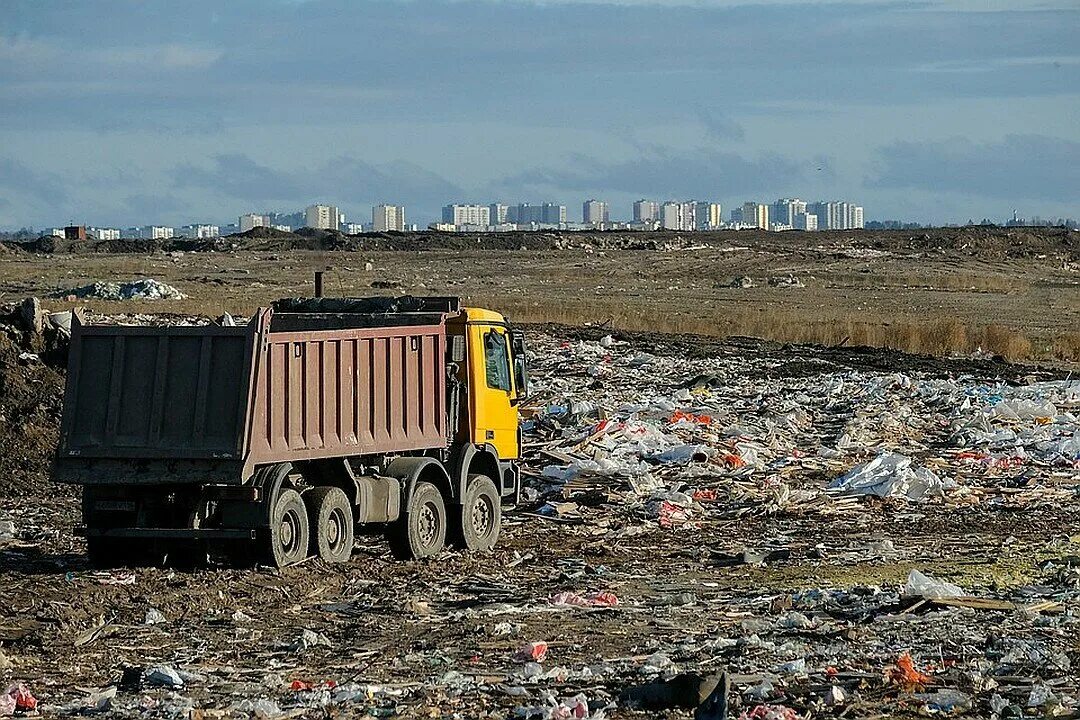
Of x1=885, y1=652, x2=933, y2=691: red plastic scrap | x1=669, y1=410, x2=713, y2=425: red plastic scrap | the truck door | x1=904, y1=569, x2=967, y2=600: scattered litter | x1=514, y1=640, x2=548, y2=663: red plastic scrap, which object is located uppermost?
the truck door

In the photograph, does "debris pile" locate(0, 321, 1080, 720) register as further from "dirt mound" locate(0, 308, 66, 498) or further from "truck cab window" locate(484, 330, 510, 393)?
"truck cab window" locate(484, 330, 510, 393)

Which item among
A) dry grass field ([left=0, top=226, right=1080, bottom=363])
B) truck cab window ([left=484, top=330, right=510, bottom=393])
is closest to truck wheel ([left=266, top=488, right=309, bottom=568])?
truck cab window ([left=484, top=330, right=510, bottom=393])

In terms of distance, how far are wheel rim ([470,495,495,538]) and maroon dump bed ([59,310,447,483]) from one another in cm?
205

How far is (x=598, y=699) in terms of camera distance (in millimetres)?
8453

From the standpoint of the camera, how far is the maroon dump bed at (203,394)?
12.2 m

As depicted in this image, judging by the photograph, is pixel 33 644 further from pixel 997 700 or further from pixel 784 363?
pixel 784 363

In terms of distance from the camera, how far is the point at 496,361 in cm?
1513

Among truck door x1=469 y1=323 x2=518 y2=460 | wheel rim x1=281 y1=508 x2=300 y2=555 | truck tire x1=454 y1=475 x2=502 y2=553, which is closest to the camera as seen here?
wheel rim x1=281 y1=508 x2=300 y2=555

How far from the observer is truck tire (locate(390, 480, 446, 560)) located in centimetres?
1376

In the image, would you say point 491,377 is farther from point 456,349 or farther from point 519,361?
point 456,349

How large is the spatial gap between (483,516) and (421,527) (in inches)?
38.2

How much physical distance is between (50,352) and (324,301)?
888 centimetres

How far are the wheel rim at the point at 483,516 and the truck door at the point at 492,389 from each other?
52 cm

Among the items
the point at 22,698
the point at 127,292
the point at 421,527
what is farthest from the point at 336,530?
the point at 127,292
